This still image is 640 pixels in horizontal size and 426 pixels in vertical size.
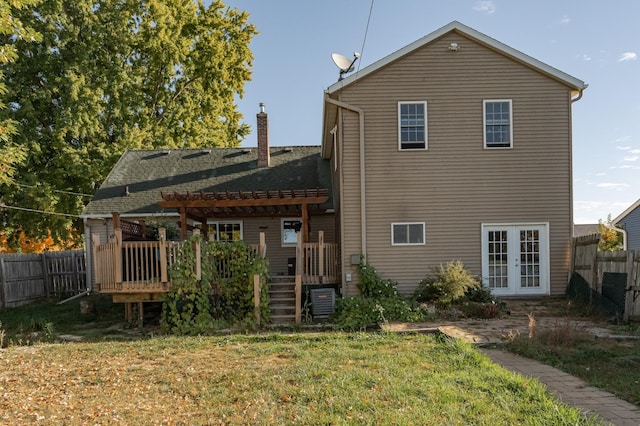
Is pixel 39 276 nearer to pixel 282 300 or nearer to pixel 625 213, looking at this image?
pixel 282 300

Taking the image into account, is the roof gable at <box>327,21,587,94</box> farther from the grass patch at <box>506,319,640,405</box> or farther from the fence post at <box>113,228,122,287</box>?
the grass patch at <box>506,319,640,405</box>

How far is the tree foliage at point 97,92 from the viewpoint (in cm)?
1988

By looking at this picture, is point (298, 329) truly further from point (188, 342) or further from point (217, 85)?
point (217, 85)

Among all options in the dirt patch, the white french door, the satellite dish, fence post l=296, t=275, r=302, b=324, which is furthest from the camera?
the satellite dish

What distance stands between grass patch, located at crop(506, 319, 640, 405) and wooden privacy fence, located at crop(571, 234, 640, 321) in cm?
170

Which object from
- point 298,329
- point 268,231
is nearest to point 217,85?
point 268,231

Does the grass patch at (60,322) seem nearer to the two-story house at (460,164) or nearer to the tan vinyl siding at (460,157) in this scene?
the two-story house at (460,164)

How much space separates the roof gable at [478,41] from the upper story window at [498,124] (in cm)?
112

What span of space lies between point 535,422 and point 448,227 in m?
7.88

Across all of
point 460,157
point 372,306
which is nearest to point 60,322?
point 372,306

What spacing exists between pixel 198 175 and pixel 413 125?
9042mm

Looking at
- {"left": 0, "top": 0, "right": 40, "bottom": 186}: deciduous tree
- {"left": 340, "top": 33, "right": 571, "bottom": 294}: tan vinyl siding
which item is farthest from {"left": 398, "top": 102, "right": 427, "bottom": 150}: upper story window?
{"left": 0, "top": 0, "right": 40, "bottom": 186}: deciduous tree

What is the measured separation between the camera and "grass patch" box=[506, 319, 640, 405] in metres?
5.26

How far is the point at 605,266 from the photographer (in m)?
10.0
